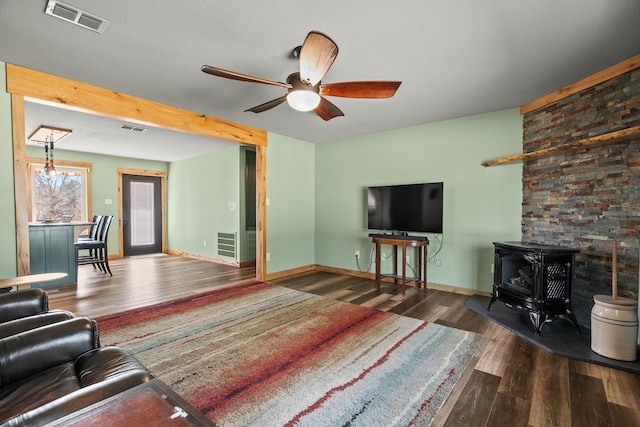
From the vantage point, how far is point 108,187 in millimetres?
6664

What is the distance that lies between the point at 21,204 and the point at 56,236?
1964mm

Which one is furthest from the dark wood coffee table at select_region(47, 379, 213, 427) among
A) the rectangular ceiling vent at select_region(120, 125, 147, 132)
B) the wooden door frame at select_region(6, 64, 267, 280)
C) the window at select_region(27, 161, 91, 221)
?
the window at select_region(27, 161, 91, 221)

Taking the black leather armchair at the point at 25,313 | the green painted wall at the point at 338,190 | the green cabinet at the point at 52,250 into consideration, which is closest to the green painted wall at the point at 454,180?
the green painted wall at the point at 338,190

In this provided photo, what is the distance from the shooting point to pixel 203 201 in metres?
6.64

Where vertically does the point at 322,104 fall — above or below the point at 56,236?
above

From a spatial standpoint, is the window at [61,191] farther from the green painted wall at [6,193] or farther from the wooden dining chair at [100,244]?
the green painted wall at [6,193]

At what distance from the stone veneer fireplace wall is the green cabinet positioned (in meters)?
6.42

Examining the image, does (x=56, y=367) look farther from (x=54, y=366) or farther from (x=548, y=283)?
(x=548, y=283)

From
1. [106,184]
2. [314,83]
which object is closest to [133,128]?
[106,184]

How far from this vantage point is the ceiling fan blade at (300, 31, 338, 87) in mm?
1621

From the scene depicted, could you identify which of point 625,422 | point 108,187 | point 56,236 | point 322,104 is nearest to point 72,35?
point 322,104

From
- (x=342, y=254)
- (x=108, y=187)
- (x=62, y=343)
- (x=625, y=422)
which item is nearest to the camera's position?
(x=62, y=343)

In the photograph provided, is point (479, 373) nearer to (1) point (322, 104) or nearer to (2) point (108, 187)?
(1) point (322, 104)

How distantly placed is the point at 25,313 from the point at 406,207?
3.99 meters
